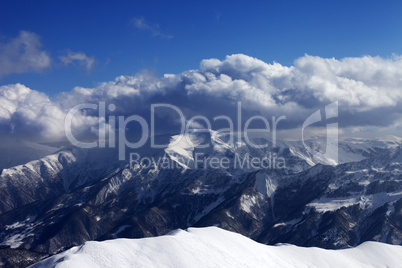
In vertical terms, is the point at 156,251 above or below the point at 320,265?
above

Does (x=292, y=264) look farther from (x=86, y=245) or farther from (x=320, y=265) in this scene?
(x=86, y=245)

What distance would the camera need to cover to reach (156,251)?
513ft

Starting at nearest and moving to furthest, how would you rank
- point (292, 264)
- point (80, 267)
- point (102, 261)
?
point (80, 267)
point (102, 261)
point (292, 264)

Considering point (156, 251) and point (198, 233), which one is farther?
point (198, 233)

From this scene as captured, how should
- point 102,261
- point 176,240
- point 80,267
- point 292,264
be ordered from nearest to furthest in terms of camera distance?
point 80,267
point 102,261
point 176,240
point 292,264

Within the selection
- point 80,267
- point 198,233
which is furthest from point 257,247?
point 80,267

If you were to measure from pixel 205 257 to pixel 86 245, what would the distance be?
1774 inches

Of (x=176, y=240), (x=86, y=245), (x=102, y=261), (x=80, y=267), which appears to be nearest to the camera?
(x=80, y=267)

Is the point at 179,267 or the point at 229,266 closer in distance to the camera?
the point at 179,267

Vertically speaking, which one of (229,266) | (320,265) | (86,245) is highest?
(86,245)

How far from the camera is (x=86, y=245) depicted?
153875 millimetres

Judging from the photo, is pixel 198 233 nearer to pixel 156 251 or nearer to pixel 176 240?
pixel 176 240

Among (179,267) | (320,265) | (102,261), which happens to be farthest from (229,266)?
(320,265)

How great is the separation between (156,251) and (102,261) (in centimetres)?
2279
